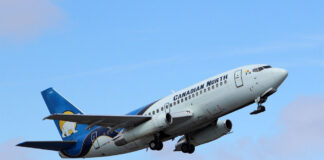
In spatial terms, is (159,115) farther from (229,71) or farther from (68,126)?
(68,126)

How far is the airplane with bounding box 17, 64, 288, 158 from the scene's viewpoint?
47.6 metres

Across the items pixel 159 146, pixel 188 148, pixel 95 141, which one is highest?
pixel 95 141

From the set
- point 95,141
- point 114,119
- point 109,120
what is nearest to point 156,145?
point 114,119

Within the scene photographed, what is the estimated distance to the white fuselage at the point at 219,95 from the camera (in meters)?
47.5

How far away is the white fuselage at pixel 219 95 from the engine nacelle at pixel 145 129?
1.39 meters

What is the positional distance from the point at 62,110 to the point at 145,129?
40.1ft

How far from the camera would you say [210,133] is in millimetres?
54156

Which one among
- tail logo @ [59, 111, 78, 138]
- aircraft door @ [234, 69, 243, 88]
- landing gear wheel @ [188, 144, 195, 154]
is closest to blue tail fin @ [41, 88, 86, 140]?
tail logo @ [59, 111, 78, 138]

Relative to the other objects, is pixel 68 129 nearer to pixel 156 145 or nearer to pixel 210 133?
pixel 156 145

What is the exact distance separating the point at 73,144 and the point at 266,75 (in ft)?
59.6

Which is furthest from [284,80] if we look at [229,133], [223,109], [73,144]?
[73,144]

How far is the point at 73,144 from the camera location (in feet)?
186

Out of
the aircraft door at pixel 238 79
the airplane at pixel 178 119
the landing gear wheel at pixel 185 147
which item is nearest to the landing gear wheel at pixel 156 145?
the airplane at pixel 178 119

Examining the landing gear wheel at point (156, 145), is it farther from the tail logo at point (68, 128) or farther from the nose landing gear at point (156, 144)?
the tail logo at point (68, 128)
